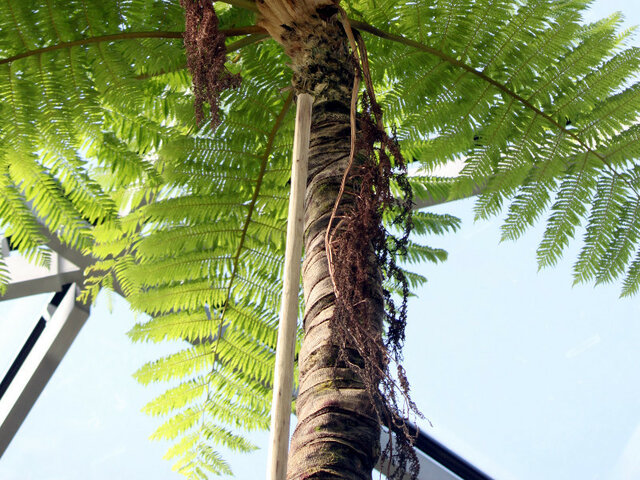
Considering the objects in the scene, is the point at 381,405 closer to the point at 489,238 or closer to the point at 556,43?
the point at 556,43

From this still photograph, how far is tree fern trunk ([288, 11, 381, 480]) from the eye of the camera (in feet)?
2.13

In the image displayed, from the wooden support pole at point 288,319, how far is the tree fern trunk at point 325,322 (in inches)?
2.2

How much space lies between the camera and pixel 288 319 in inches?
26.7

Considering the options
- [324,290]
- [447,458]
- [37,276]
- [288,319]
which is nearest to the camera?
[288,319]

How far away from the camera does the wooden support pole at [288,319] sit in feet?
1.98

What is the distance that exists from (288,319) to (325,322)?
104 millimetres

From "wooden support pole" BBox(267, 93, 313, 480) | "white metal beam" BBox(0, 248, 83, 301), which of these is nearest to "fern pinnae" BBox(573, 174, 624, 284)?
"wooden support pole" BBox(267, 93, 313, 480)

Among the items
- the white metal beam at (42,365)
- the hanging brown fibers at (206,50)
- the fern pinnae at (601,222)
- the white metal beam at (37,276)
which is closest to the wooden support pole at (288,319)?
the hanging brown fibers at (206,50)

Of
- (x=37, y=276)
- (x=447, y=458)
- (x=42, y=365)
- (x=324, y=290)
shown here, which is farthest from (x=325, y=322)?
(x=447, y=458)

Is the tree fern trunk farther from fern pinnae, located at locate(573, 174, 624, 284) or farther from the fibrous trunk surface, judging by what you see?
fern pinnae, located at locate(573, 174, 624, 284)

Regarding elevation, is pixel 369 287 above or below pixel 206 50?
below

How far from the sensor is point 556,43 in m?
1.38

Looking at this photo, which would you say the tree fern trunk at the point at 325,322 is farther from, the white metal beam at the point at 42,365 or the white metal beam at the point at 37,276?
the white metal beam at the point at 42,365

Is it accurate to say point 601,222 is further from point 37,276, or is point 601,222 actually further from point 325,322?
point 37,276
